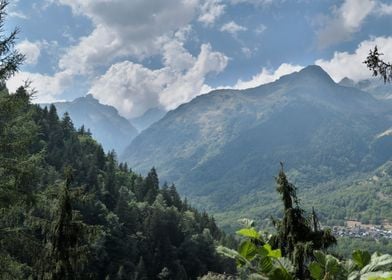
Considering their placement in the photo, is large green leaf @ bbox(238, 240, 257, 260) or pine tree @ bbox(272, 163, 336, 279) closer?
large green leaf @ bbox(238, 240, 257, 260)

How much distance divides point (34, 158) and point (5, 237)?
344 cm

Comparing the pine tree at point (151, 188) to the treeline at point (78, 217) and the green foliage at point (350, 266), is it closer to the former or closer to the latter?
the treeline at point (78, 217)

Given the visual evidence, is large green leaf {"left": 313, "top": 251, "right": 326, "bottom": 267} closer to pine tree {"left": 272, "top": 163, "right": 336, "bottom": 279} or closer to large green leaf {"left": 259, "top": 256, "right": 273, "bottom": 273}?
large green leaf {"left": 259, "top": 256, "right": 273, "bottom": 273}

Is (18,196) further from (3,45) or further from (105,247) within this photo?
(105,247)

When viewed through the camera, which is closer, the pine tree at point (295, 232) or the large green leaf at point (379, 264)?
the large green leaf at point (379, 264)

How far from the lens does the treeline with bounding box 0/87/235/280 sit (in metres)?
19.5

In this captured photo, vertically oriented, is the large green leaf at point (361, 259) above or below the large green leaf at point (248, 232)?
below

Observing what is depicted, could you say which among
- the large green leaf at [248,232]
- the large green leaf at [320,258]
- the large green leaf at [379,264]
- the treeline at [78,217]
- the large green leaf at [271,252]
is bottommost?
the large green leaf at [379,264]

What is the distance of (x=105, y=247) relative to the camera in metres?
111

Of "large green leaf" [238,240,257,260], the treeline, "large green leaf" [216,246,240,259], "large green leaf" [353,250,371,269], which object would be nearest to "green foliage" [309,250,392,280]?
"large green leaf" [353,250,371,269]

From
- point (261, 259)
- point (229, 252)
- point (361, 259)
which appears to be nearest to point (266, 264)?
point (261, 259)

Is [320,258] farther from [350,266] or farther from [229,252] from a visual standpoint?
[229,252]

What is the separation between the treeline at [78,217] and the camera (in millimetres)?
19516

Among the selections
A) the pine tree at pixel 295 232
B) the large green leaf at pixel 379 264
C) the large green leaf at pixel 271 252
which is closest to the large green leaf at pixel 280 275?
the large green leaf at pixel 271 252
